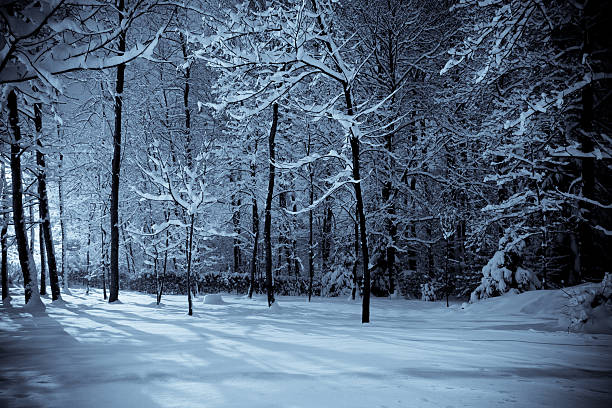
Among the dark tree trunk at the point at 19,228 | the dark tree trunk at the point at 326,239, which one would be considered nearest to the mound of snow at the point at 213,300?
the dark tree trunk at the point at 19,228

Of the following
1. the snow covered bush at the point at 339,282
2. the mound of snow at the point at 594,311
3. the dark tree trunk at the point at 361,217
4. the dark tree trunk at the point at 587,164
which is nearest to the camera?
the mound of snow at the point at 594,311

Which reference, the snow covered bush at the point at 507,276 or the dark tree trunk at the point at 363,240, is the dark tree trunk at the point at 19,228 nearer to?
the dark tree trunk at the point at 363,240

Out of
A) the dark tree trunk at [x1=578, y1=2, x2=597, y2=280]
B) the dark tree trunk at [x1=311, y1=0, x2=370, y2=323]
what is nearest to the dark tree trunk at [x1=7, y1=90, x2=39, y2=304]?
the dark tree trunk at [x1=311, y1=0, x2=370, y2=323]

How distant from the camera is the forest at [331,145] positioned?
5.95 m

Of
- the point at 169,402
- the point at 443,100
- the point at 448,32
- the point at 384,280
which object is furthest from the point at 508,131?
the point at 169,402

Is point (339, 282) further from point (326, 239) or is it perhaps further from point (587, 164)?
point (587, 164)

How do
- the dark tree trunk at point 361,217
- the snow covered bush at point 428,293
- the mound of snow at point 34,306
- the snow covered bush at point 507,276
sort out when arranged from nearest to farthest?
the dark tree trunk at point 361,217 → the mound of snow at point 34,306 → the snow covered bush at point 507,276 → the snow covered bush at point 428,293

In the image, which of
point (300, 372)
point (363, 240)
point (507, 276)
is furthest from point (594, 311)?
point (507, 276)

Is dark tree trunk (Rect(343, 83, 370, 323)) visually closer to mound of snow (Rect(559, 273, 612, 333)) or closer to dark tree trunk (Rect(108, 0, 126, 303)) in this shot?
mound of snow (Rect(559, 273, 612, 333))

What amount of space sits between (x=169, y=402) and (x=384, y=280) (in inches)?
568

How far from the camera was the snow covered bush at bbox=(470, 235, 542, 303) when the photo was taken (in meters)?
10.5

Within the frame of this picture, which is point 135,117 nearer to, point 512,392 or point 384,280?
point 384,280

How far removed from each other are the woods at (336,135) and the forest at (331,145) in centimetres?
9

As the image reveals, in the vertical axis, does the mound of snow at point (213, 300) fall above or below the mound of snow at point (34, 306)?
below
